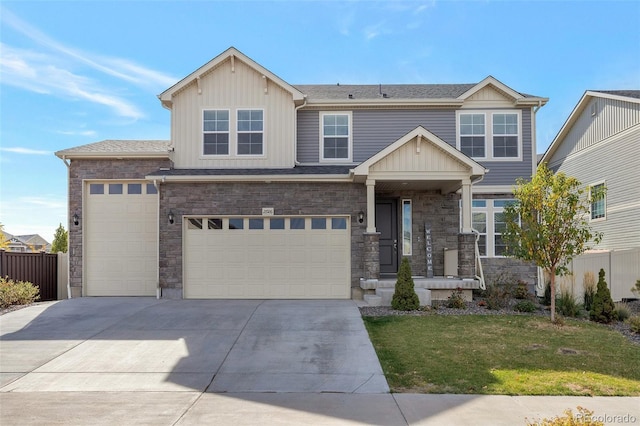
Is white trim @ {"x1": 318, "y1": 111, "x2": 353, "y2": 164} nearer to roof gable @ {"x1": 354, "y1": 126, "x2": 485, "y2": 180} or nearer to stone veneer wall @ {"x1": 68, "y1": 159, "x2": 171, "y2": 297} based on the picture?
roof gable @ {"x1": 354, "y1": 126, "x2": 485, "y2": 180}

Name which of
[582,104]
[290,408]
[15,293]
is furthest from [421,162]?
[582,104]

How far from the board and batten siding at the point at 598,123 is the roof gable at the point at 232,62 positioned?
12.1 metres

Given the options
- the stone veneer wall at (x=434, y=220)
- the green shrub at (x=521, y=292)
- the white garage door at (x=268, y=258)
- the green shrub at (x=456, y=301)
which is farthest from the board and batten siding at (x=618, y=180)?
the white garage door at (x=268, y=258)

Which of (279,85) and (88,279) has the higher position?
(279,85)

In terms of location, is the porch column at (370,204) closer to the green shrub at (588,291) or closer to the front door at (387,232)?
the front door at (387,232)

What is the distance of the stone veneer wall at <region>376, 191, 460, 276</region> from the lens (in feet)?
48.2

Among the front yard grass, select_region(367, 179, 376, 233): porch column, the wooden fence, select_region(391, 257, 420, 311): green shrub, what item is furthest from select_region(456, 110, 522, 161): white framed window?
the wooden fence

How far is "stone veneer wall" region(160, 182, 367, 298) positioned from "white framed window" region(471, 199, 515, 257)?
14.4 ft

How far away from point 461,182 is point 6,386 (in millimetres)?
10967

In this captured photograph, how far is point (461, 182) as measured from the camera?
43.0 ft

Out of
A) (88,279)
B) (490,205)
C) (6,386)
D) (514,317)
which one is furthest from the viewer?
(490,205)

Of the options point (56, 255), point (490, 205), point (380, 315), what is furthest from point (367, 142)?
point (56, 255)

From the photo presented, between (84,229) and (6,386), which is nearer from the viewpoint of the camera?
(6,386)

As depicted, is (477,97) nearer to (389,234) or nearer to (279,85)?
(389,234)
